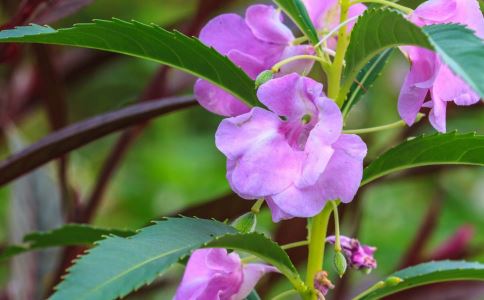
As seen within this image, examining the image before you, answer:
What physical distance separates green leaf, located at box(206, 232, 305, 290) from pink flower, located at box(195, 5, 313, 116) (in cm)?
13

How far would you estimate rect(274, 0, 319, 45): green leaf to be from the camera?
673mm

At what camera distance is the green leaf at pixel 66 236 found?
2.61 ft

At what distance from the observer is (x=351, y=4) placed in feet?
2.28

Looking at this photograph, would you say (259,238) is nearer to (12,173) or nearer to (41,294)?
(12,173)

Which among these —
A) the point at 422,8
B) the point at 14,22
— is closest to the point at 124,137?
the point at 14,22

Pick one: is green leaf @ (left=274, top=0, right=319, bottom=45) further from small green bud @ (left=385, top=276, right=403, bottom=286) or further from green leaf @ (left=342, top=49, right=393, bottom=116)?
small green bud @ (left=385, top=276, right=403, bottom=286)

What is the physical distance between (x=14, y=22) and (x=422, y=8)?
38cm

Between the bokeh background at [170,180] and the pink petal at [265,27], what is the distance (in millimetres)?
143

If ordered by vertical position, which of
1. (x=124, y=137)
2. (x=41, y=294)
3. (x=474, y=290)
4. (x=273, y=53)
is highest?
(x=273, y=53)

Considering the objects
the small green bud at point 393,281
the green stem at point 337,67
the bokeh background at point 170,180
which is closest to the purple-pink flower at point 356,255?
the small green bud at point 393,281

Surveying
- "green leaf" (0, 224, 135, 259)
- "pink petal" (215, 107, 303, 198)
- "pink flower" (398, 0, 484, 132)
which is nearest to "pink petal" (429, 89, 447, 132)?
"pink flower" (398, 0, 484, 132)

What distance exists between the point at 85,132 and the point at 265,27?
9.3 inches

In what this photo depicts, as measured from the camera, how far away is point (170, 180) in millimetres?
1849

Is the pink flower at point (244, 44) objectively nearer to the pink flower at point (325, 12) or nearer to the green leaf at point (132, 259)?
the pink flower at point (325, 12)
